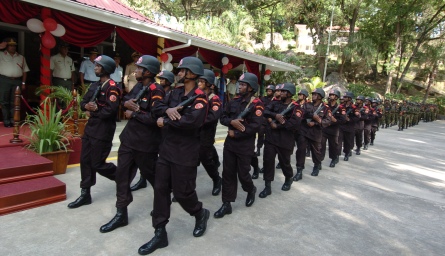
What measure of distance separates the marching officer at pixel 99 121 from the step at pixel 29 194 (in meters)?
0.33

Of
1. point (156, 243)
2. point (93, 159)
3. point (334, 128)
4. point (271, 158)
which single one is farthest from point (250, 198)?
point (334, 128)

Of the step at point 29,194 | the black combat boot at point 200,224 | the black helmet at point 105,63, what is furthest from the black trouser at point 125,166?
the step at point 29,194

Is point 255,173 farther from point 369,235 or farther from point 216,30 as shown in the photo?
point 216,30

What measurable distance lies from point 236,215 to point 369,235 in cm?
163

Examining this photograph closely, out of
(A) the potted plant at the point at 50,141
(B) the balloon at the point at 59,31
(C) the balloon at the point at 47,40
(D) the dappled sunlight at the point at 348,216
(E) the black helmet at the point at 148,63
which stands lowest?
(D) the dappled sunlight at the point at 348,216

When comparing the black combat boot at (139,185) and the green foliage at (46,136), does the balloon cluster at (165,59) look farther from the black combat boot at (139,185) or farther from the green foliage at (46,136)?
the black combat boot at (139,185)

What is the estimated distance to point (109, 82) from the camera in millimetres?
3578

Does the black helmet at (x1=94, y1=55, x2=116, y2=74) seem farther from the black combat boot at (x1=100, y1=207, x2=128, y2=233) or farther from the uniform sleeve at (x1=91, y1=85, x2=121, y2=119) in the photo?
the black combat boot at (x1=100, y1=207, x2=128, y2=233)

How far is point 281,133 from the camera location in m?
4.79

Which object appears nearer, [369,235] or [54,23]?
[369,235]

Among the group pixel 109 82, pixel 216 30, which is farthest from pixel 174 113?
pixel 216 30

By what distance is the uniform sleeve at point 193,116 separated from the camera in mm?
2803

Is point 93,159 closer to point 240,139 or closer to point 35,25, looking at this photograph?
point 240,139

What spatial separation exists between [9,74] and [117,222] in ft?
14.8
